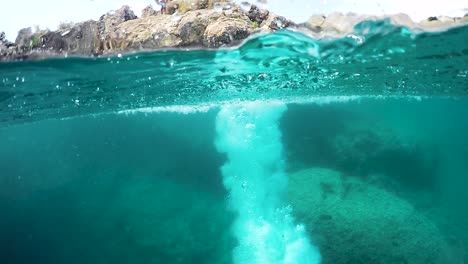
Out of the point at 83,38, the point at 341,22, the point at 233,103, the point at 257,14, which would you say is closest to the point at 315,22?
the point at 341,22

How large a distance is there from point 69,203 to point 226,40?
57.6 feet

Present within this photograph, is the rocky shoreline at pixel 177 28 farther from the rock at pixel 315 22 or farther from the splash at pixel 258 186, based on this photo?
the splash at pixel 258 186

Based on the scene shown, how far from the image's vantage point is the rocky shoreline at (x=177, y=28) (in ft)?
26.6

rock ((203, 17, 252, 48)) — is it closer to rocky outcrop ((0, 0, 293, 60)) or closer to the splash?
rocky outcrop ((0, 0, 293, 60))

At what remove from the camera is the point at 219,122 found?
84.6 ft

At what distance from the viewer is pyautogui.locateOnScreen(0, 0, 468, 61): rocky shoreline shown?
26.6 ft

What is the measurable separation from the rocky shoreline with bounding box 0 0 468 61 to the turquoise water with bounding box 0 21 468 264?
63 cm

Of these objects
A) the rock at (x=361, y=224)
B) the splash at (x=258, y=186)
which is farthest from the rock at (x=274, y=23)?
the splash at (x=258, y=186)

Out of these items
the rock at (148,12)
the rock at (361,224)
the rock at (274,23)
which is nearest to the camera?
the rock at (274,23)

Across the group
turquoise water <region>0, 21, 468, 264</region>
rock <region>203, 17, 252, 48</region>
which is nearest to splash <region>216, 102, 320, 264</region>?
turquoise water <region>0, 21, 468, 264</region>

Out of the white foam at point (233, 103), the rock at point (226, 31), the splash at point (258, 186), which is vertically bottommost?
the splash at point (258, 186)

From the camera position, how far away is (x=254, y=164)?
68.8ft

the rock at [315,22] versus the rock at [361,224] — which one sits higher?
the rock at [315,22]

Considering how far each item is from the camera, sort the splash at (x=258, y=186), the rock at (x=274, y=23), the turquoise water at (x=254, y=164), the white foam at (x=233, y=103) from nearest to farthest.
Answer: the rock at (x=274, y=23) < the turquoise water at (x=254, y=164) < the splash at (x=258, y=186) < the white foam at (x=233, y=103)
